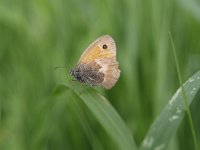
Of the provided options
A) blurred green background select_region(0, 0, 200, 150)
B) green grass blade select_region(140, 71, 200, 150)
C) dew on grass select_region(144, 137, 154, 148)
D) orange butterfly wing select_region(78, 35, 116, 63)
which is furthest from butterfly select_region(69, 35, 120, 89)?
dew on grass select_region(144, 137, 154, 148)

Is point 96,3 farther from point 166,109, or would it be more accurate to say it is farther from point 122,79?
point 166,109

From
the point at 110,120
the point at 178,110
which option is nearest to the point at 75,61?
the point at 110,120

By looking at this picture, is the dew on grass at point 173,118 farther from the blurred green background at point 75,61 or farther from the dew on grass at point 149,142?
the blurred green background at point 75,61

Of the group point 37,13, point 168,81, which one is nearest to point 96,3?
point 37,13

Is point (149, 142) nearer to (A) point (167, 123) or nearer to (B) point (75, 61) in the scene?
(A) point (167, 123)

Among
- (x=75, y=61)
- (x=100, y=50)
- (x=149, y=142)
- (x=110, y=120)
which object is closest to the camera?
(x=149, y=142)

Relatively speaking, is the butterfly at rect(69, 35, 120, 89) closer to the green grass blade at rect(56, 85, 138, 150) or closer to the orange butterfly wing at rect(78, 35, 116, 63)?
the orange butterfly wing at rect(78, 35, 116, 63)
